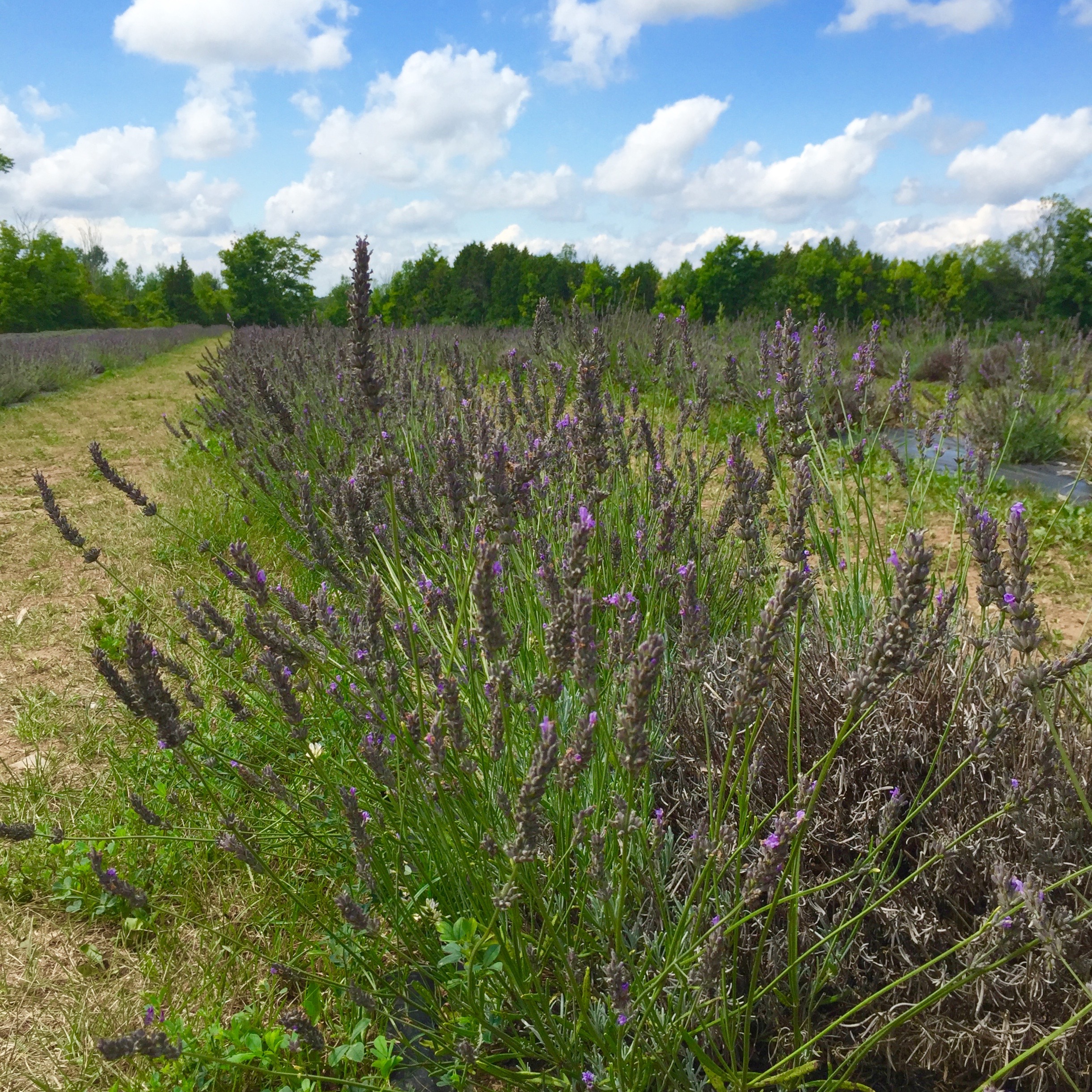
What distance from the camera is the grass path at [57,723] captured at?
156 cm

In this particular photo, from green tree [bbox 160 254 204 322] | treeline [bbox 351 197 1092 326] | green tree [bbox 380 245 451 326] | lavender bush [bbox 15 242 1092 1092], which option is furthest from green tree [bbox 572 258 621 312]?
green tree [bbox 160 254 204 322]

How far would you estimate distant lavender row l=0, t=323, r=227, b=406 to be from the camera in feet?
38.1

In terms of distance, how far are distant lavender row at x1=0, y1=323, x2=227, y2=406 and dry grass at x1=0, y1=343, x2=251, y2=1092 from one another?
5768 mm

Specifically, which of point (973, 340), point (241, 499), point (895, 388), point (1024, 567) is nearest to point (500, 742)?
point (1024, 567)

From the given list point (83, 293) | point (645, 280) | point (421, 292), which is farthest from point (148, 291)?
point (645, 280)

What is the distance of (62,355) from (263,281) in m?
24.6

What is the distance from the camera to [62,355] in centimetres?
1516

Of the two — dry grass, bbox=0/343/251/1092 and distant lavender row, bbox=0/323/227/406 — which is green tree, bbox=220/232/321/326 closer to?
distant lavender row, bbox=0/323/227/406

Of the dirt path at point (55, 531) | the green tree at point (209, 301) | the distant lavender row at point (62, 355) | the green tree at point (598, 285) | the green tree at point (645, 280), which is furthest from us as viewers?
the green tree at point (209, 301)

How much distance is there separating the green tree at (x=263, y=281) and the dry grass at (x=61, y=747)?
107ft

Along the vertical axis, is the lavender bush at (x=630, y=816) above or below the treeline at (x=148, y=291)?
below

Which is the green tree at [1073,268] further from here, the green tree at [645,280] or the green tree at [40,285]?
the green tree at [40,285]

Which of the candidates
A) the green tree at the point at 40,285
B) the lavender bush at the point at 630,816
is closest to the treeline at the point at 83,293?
the green tree at the point at 40,285

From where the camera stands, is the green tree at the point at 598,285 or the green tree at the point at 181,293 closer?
the green tree at the point at 598,285
